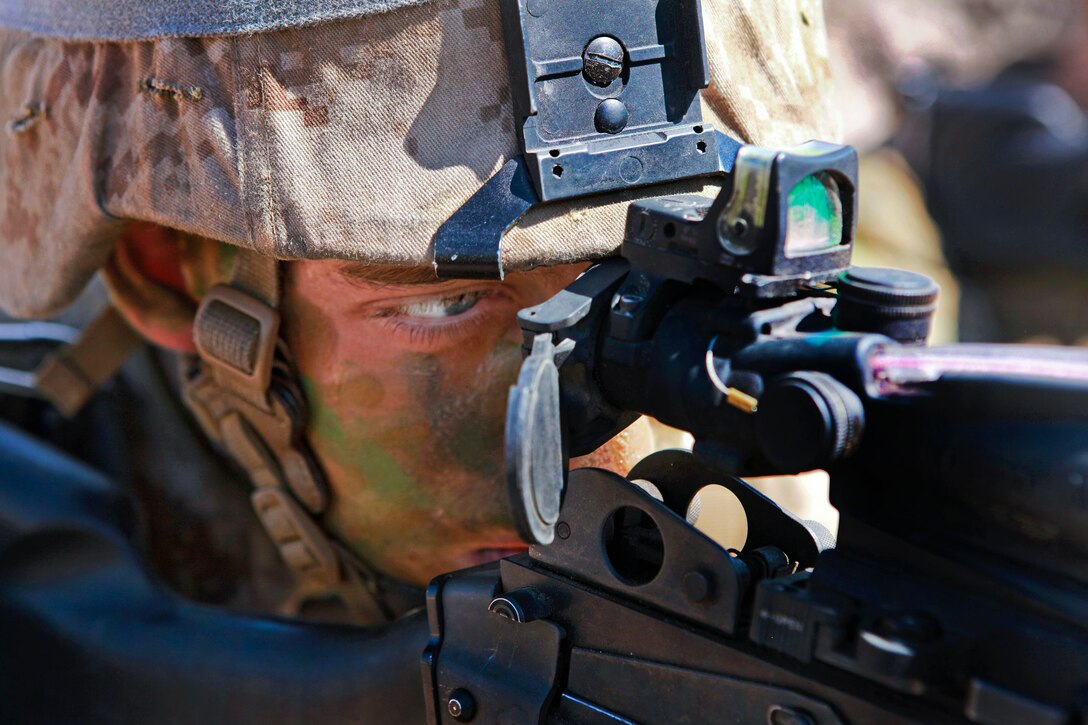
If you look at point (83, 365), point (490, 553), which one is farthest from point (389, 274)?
point (83, 365)

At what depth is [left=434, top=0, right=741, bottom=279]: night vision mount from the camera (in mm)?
1244

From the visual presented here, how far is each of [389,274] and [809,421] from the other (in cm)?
67

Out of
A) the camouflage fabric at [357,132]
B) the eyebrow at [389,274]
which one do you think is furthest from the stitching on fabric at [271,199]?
the eyebrow at [389,274]

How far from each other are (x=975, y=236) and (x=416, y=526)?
4282mm

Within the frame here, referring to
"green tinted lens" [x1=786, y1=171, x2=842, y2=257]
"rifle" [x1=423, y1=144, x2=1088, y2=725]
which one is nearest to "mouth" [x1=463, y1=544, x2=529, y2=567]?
"rifle" [x1=423, y1=144, x2=1088, y2=725]

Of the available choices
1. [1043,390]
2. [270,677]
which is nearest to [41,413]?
[270,677]

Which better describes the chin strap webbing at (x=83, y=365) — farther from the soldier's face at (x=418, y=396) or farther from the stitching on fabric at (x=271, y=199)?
the stitching on fabric at (x=271, y=199)

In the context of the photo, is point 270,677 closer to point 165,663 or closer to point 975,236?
point 165,663

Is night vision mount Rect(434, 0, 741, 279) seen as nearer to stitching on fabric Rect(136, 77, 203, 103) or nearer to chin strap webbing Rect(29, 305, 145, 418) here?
stitching on fabric Rect(136, 77, 203, 103)

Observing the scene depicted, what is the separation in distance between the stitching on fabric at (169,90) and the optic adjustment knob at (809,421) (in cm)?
78

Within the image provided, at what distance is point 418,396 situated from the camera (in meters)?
1.48

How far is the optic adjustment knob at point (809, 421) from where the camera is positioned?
838 millimetres

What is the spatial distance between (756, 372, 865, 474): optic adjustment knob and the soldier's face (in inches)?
21.2

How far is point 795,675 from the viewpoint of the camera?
0.88 meters
